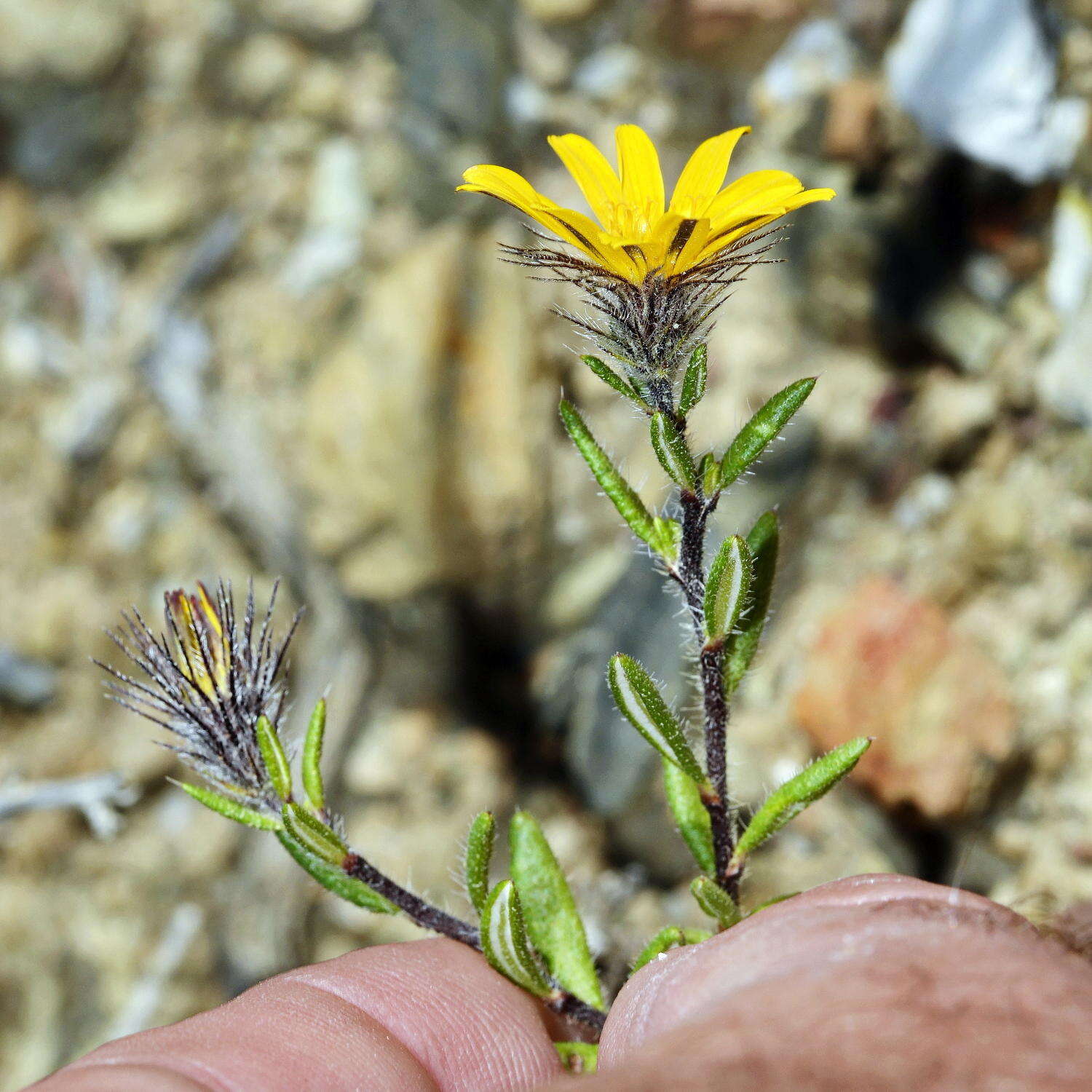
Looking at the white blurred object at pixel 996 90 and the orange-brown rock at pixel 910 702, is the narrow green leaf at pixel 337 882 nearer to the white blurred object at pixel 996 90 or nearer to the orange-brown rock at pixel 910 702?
the orange-brown rock at pixel 910 702

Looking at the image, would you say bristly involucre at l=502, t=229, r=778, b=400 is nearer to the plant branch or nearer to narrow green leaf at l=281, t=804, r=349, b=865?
the plant branch

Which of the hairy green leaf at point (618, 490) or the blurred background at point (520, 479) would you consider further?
the blurred background at point (520, 479)

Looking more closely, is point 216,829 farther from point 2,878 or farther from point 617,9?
point 617,9

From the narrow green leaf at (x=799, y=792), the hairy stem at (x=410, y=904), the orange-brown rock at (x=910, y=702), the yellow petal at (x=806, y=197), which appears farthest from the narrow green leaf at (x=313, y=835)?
the orange-brown rock at (x=910, y=702)

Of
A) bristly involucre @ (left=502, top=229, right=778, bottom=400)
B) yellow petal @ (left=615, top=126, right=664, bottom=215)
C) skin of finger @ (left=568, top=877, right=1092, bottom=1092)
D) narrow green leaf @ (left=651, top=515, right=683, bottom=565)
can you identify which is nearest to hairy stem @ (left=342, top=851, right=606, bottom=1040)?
skin of finger @ (left=568, top=877, right=1092, bottom=1092)

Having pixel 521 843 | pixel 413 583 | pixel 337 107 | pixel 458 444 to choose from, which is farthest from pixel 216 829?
pixel 337 107

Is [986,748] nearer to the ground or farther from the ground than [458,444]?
nearer to the ground
